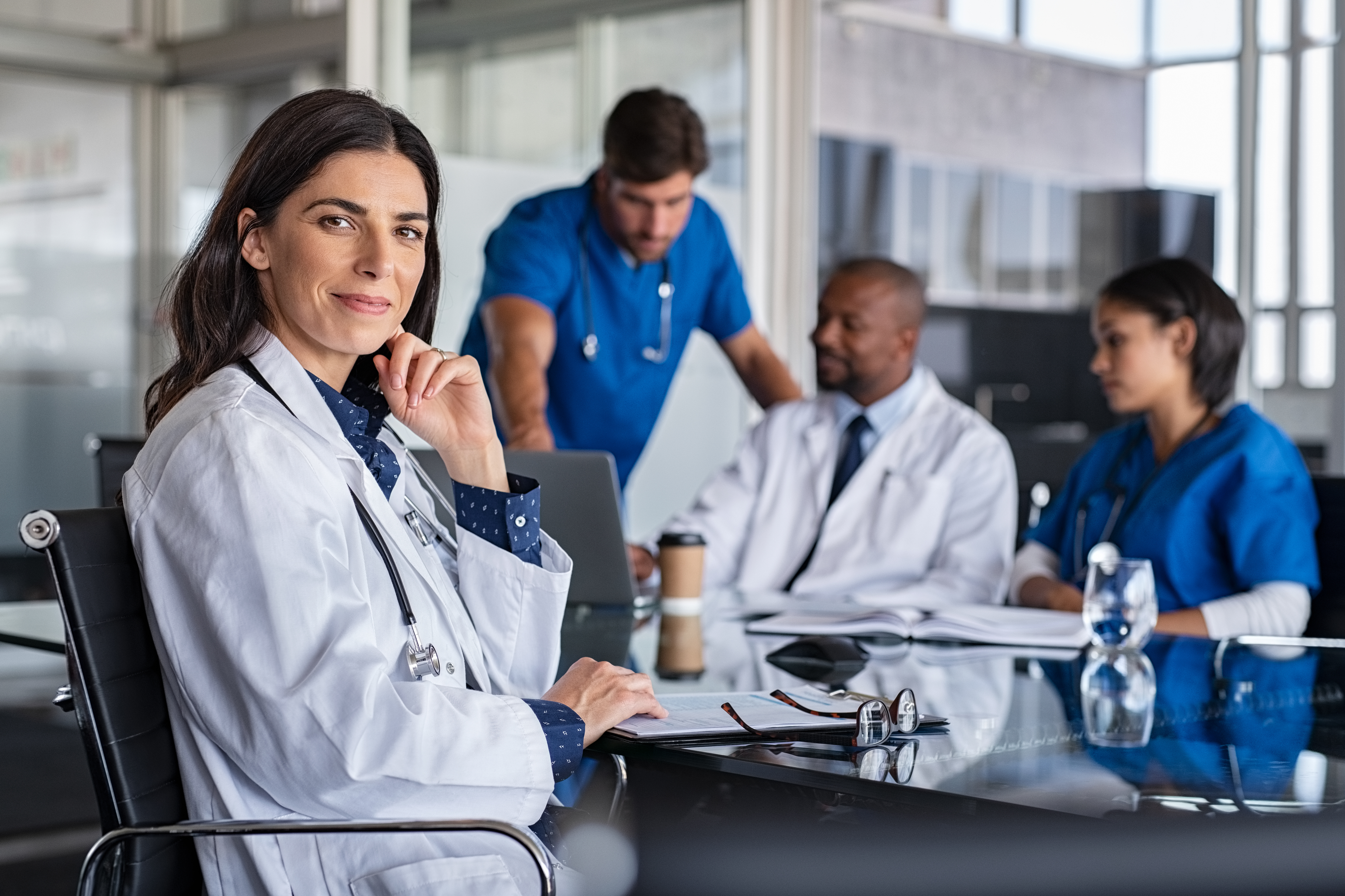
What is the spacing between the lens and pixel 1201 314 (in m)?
2.63

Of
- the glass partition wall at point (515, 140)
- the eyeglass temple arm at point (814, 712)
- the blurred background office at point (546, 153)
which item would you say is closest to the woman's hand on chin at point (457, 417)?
the eyeglass temple arm at point (814, 712)

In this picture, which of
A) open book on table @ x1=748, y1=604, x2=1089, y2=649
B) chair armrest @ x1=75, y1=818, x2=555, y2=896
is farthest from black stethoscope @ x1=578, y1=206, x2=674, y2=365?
chair armrest @ x1=75, y1=818, x2=555, y2=896

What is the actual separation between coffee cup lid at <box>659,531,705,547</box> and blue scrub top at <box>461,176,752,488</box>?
38.4 inches

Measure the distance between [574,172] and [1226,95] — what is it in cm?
192

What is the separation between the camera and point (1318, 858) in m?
1.17

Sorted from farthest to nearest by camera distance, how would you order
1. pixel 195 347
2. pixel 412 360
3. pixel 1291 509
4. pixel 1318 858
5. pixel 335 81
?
1. pixel 335 81
2. pixel 1291 509
3. pixel 412 360
4. pixel 195 347
5. pixel 1318 858

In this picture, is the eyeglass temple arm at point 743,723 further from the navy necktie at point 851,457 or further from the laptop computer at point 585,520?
the navy necktie at point 851,457

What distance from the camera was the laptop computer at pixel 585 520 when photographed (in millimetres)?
2242

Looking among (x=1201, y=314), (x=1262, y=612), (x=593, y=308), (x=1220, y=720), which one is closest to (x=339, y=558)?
(x=1220, y=720)

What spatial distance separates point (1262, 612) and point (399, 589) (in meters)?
1.53

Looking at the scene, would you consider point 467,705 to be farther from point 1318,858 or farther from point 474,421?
point 1318,858

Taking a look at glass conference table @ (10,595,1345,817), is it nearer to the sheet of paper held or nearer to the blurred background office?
the sheet of paper held

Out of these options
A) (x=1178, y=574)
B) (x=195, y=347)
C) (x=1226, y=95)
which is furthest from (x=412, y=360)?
(x=1226, y=95)

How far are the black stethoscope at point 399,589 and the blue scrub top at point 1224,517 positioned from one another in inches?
60.5
